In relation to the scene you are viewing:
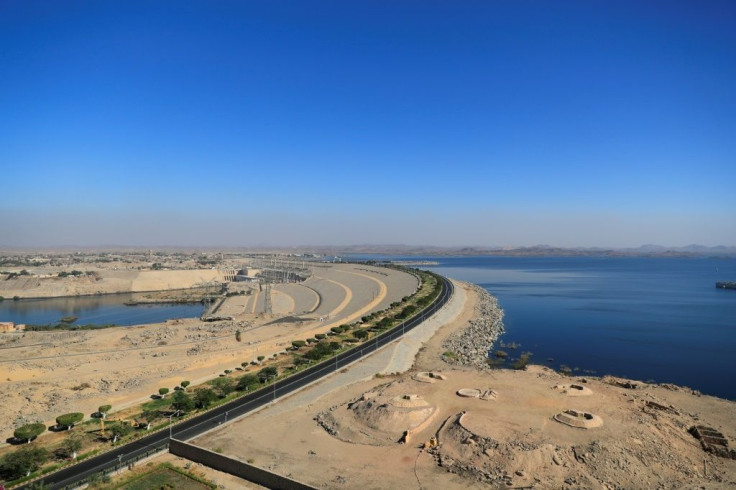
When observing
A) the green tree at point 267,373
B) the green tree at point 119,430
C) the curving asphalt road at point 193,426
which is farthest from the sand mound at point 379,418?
the green tree at point 119,430

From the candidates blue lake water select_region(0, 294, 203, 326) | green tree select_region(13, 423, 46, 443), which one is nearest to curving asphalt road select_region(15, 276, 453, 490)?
green tree select_region(13, 423, 46, 443)

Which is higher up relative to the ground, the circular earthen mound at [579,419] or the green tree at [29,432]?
the circular earthen mound at [579,419]

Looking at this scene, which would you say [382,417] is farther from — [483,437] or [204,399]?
[204,399]

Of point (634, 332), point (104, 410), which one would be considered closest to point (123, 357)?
point (104, 410)

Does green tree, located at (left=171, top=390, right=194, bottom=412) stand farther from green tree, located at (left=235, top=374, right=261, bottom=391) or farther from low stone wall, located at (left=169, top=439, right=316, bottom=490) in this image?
low stone wall, located at (left=169, top=439, right=316, bottom=490)

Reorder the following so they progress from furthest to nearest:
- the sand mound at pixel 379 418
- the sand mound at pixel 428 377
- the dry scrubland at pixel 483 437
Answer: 1. the sand mound at pixel 428 377
2. the sand mound at pixel 379 418
3. the dry scrubland at pixel 483 437

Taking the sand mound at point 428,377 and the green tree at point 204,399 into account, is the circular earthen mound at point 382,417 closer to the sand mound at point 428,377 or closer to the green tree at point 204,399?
the sand mound at point 428,377
